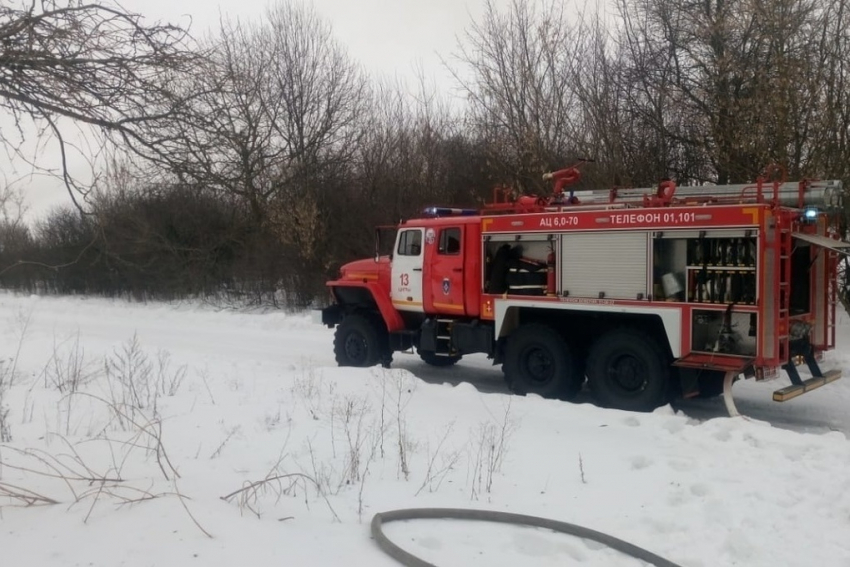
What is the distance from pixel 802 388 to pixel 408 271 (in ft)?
19.1

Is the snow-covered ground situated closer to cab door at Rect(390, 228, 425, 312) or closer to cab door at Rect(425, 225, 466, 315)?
cab door at Rect(425, 225, 466, 315)

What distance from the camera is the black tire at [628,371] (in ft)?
31.7

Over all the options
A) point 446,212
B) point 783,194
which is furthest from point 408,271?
point 783,194

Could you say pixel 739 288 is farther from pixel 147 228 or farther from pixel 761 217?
pixel 147 228

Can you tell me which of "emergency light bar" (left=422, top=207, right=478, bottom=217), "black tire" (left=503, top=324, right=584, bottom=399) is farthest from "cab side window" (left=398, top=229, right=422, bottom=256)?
"black tire" (left=503, top=324, right=584, bottom=399)

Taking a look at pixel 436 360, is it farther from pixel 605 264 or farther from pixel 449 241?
pixel 605 264

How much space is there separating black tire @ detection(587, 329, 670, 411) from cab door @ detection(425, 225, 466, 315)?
2307 millimetres

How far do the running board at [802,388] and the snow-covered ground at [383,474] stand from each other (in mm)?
415

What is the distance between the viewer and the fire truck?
354 inches

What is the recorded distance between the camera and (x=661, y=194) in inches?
392

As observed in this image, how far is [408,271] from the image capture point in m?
12.5

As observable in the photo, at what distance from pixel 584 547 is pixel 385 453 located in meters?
2.28

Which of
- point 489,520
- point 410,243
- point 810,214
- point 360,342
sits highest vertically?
point 810,214

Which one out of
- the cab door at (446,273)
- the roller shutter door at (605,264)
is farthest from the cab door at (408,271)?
the roller shutter door at (605,264)
